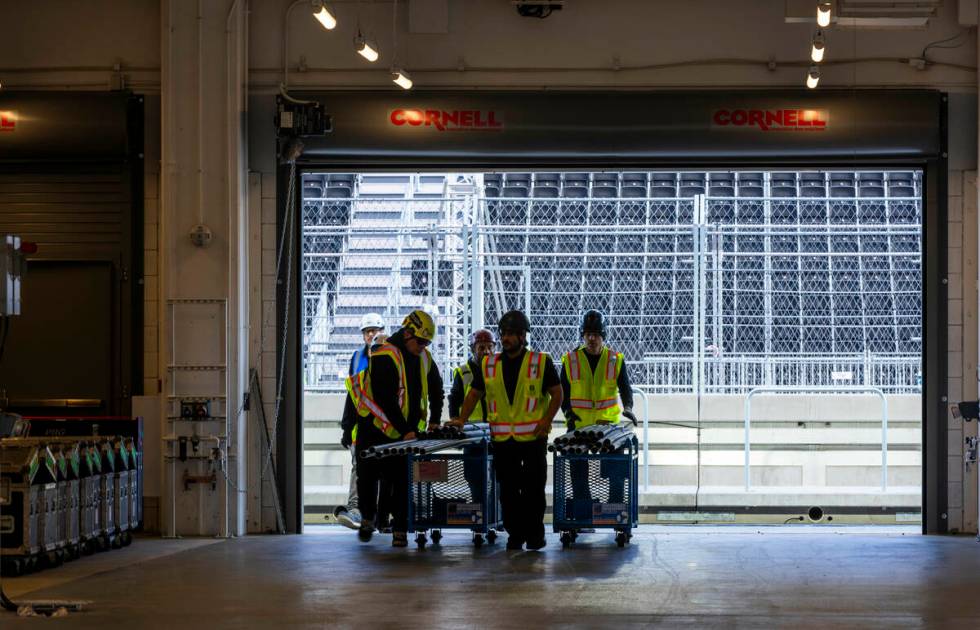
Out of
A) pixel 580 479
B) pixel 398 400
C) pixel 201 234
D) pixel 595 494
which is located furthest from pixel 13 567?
pixel 595 494

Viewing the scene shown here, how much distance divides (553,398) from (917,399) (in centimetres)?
712

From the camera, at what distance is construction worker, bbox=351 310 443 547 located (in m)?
9.95

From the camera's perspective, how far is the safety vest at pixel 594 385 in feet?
34.7

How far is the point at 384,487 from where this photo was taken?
10.2 meters

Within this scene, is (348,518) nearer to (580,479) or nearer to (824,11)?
(580,479)

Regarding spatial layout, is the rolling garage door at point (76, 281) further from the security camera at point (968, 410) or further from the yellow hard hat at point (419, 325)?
the security camera at point (968, 410)

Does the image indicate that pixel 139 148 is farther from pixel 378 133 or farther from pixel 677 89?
pixel 677 89

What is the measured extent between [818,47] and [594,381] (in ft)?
10.0

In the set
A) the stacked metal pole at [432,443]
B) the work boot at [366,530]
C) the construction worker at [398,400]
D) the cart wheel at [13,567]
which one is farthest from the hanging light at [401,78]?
the cart wheel at [13,567]

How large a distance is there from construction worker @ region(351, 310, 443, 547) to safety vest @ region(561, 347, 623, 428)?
114 cm

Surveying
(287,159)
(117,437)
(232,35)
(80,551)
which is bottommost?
(80,551)

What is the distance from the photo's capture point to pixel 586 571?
863 centimetres

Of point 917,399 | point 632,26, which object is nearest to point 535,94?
point 632,26

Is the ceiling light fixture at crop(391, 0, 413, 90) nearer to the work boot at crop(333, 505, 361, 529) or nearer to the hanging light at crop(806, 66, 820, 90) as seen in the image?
the hanging light at crop(806, 66, 820, 90)
